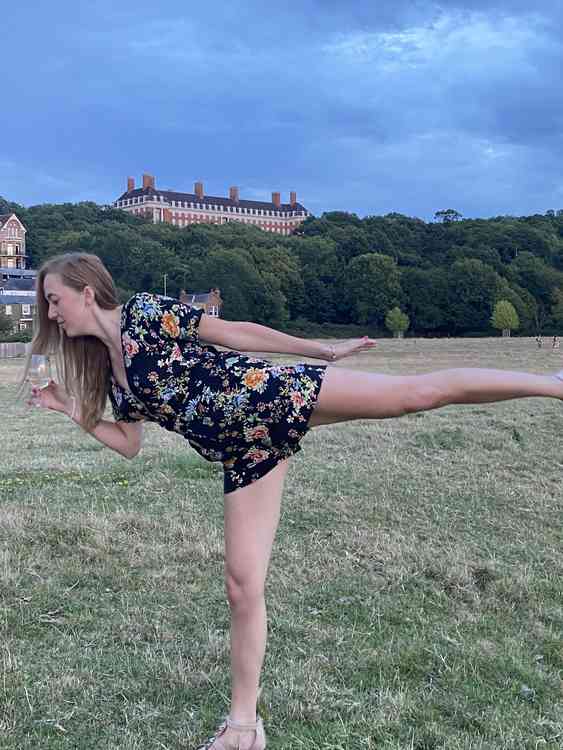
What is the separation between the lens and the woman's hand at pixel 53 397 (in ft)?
12.9

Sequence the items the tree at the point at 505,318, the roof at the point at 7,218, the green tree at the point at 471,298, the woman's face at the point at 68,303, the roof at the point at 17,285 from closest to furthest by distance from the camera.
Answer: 1. the woman's face at the point at 68,303
2. the tree at the point at 505,318
3. the green tree at the point at 471,298
4. the roof at the point at 17,285
5. the roof at the point at 7,218

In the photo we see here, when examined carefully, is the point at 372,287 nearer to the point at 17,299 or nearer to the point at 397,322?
the point at 397,322

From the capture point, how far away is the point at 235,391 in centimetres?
337

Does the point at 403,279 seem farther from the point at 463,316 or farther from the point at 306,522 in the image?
the point at 306,522

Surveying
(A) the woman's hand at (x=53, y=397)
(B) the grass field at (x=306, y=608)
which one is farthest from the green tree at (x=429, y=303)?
(A) the woman's hand at (x=53, y=397)

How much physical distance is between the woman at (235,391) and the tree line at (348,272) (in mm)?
85125

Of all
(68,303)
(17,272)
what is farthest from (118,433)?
(17,272)

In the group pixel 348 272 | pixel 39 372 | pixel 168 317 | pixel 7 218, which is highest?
pixel 7 218

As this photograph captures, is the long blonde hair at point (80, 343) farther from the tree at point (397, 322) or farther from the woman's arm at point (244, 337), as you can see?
the tree at point (397, 322)

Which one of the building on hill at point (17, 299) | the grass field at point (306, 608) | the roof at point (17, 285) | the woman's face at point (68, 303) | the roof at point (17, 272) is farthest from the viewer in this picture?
the roof at point (17, 272)

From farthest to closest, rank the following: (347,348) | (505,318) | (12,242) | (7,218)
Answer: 1. (12,242)
2. (7,218)
3. (505,318)
4. (347,348)

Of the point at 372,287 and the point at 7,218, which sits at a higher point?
the point at 7,218

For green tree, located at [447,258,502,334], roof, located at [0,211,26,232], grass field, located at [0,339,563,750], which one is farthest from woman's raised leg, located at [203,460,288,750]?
roof, located at [0,211,26,232]

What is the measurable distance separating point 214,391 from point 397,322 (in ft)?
294
